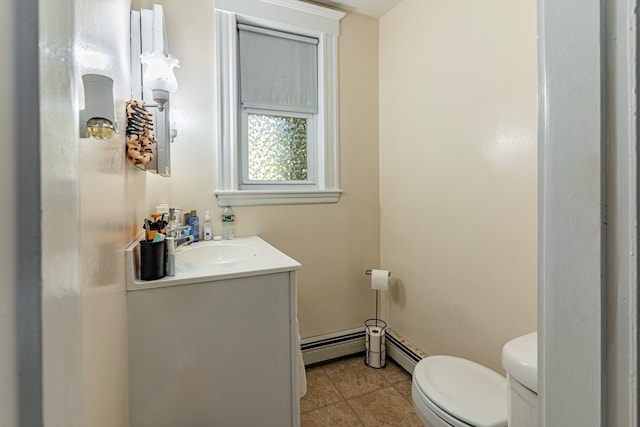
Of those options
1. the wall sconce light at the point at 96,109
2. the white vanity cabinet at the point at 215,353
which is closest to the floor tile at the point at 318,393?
the white vanity cabinet at the point at 215,353

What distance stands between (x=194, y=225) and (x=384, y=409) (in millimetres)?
1403

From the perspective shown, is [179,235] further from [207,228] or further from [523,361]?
[523,361]

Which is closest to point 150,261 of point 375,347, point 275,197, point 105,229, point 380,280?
point 105,229

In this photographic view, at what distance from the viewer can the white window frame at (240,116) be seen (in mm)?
1741

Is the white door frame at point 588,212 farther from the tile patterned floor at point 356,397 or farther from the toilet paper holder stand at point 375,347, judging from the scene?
the toilet paper holder stand at point 375,347

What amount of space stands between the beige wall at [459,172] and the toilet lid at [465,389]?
0.23 metres

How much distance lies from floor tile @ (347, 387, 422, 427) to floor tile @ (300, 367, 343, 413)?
0.11m

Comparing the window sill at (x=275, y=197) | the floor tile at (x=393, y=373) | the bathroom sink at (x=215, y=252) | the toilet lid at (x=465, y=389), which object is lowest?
the floor tile at (x=393, y=373)

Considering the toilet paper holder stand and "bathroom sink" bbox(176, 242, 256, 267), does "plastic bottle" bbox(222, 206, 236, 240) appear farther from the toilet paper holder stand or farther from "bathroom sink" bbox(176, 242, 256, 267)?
the toilet paper holder stand

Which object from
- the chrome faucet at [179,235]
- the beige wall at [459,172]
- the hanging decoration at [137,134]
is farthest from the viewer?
the chrome faucet at [179,235]

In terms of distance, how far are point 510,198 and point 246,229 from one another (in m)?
1.38

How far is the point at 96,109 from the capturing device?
52cm

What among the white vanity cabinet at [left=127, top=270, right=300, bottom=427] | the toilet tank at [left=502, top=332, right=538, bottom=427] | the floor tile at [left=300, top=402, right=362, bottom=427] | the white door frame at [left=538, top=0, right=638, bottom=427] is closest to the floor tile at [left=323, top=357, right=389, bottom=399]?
the floor tile at [left=300, top=402, right=362, bottom=427]

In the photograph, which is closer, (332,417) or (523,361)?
(523,361)
